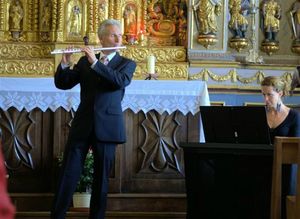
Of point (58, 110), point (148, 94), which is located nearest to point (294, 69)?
point (148, 94)

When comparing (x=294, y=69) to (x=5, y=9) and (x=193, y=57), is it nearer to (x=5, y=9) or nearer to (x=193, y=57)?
(x=193, y=57)

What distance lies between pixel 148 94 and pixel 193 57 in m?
1.94

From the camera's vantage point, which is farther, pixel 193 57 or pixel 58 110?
pixel 193 57

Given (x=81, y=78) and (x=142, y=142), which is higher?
(x=81, y=78)

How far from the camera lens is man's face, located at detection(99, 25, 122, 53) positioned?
13.6 ft

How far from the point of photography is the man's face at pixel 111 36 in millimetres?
4137

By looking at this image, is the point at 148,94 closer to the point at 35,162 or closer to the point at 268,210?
the point at 35,162

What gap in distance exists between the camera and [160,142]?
6.09 m

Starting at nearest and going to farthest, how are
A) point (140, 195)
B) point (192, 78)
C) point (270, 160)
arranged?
1. point (270, 160)
2. point (140, 195)
3. point (192, 78)

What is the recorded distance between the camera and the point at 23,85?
19.2 ft

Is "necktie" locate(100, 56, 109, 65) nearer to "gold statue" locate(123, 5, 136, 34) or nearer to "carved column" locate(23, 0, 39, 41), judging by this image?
"gold statue" locate(123, 5, 136, 34)

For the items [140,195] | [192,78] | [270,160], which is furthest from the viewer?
[192,78]

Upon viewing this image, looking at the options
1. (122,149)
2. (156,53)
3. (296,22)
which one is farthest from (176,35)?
(122,149)

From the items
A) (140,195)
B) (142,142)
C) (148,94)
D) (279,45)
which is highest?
(279,45)
